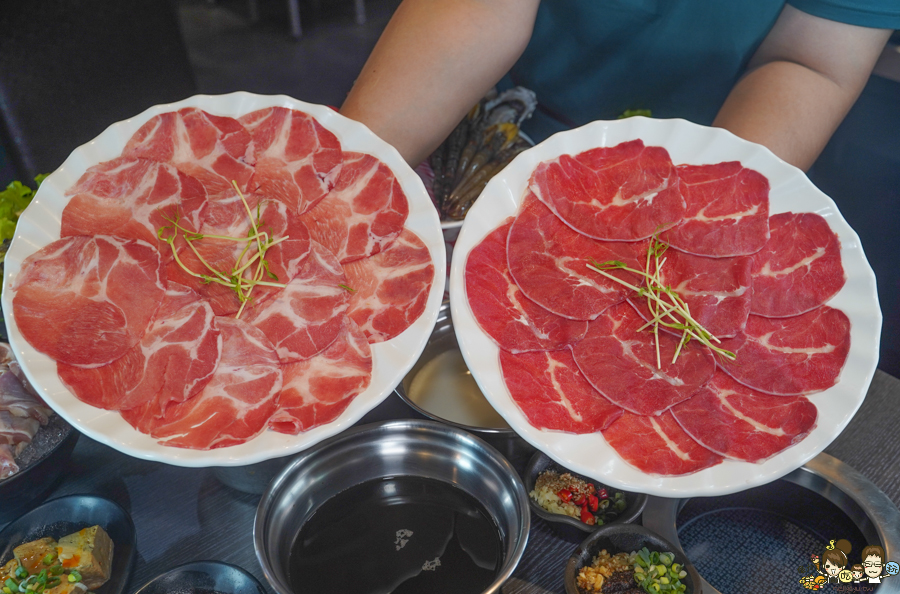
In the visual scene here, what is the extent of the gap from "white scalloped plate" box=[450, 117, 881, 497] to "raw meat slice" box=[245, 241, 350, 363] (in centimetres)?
27

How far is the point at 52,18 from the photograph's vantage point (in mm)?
3207

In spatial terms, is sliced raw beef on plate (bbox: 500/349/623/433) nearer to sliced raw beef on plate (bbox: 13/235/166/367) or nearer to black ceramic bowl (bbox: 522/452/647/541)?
black ceramic bowl (bbox: 522/452/647/541)

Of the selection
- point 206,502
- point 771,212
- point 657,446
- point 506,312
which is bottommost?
point 206,502

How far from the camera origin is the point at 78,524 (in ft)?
4.26

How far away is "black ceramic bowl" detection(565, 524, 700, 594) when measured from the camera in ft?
3.93

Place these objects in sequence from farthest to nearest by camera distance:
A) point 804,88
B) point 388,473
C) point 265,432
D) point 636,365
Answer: point 804,88 < point 388,473 < point 636,365 < point 265,432

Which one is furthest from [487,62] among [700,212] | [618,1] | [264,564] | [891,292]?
[891,292]

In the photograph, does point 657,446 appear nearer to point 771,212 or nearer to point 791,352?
point 791,352

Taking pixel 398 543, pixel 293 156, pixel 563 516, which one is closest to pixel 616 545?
pixel 563 516

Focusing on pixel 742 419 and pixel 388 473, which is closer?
pixel 742 419

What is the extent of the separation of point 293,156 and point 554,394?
2.73 feet

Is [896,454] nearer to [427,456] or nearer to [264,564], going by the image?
[427,456]

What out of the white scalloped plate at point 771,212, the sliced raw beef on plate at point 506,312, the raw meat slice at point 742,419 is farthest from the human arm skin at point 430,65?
the raw meat slice at point 742,419

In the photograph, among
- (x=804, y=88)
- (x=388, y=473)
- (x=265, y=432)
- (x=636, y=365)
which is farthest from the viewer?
(x=804, y=88)
